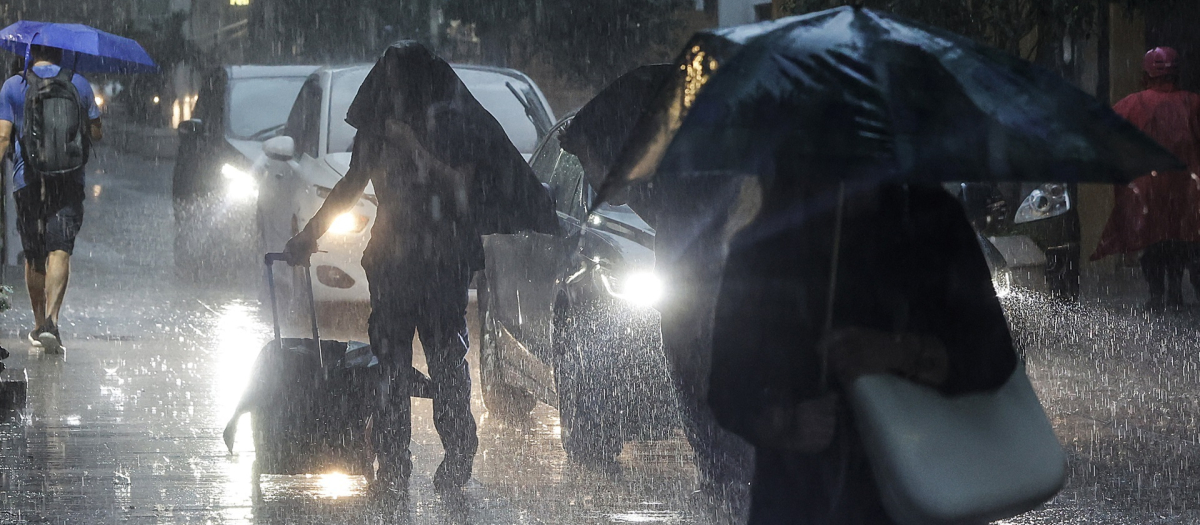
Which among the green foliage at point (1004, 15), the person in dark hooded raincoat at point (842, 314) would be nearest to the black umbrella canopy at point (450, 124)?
the person in dark hooded raincoat at point (842, 314)

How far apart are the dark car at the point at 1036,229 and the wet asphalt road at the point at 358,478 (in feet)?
0.83

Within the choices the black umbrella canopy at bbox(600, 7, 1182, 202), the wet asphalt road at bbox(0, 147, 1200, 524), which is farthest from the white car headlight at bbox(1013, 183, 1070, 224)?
the black umbrella canopy at bbox(600, 7, 1182, 202)

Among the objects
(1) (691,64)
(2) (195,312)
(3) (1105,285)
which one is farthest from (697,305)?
(3) (1105,285)

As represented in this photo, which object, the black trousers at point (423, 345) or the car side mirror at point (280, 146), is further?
the car side mirror at point (280, 146)

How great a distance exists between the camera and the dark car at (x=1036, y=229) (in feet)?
35.5

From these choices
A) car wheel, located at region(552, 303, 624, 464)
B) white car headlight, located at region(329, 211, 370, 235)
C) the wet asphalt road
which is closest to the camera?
the wet asphalt road

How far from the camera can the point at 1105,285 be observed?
579 inches

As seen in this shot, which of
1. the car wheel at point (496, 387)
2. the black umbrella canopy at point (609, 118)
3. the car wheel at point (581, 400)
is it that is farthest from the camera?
the car wheel at point (496, 387)

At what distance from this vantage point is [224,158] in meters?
14.7

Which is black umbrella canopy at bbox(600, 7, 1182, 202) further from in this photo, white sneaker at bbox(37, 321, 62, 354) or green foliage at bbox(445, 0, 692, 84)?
green foliage at bbox(445, 0, 692, 84)

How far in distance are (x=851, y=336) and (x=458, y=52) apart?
28.7m

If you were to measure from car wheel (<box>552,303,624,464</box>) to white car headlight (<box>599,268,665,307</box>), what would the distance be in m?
0.21

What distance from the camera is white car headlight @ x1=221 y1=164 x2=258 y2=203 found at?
14359 millimetres

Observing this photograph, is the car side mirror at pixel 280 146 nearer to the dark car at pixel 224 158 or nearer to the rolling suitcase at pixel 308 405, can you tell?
the dark car at pixel 224 158
